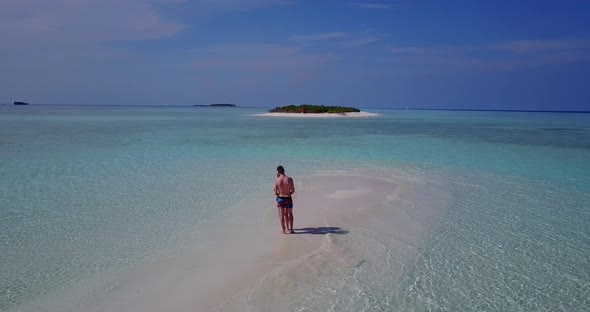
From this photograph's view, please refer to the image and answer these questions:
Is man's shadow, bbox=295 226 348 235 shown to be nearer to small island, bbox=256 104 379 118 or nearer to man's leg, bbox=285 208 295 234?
man's leg, bbox=285 208 295 234

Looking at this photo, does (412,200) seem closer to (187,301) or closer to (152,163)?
(187,301)

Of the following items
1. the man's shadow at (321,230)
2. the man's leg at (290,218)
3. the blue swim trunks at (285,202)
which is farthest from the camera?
the man's shadow at (321,230)

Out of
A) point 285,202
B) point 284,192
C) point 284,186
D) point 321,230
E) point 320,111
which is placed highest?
point 320,111

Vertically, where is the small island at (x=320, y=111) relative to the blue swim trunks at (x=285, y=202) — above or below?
above

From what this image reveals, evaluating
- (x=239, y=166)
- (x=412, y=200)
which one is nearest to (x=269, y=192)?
(x=412, y=200)

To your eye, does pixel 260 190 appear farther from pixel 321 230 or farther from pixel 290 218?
pixel 290 218

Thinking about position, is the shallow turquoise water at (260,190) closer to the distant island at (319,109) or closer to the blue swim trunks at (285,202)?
the blue swim trunks at (285,202)

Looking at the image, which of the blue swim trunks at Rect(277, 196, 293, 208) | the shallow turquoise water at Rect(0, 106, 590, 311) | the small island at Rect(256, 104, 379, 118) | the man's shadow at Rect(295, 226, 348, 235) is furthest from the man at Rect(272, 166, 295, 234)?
the small island at Rect(256, 104, 379, 118)

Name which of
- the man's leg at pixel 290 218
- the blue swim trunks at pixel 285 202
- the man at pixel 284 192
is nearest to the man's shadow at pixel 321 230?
the man's leg at pixel 290 218

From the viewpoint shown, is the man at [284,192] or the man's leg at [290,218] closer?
the man at [284,192]

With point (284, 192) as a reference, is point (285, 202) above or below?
below

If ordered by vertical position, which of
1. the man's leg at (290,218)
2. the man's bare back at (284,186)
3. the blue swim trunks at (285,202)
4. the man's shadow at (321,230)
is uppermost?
the man's bare back at (284,186)

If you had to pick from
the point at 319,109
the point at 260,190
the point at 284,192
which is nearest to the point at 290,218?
the point at 284,192

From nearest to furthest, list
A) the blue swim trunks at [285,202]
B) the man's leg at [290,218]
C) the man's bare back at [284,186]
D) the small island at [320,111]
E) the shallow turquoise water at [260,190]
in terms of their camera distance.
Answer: the shallow turquoise water at [260,190] → the man's bare back at [284,186] → the blue swim trunks at [285,202] → the man's leg at [290,218] → the small island at [320,111]
